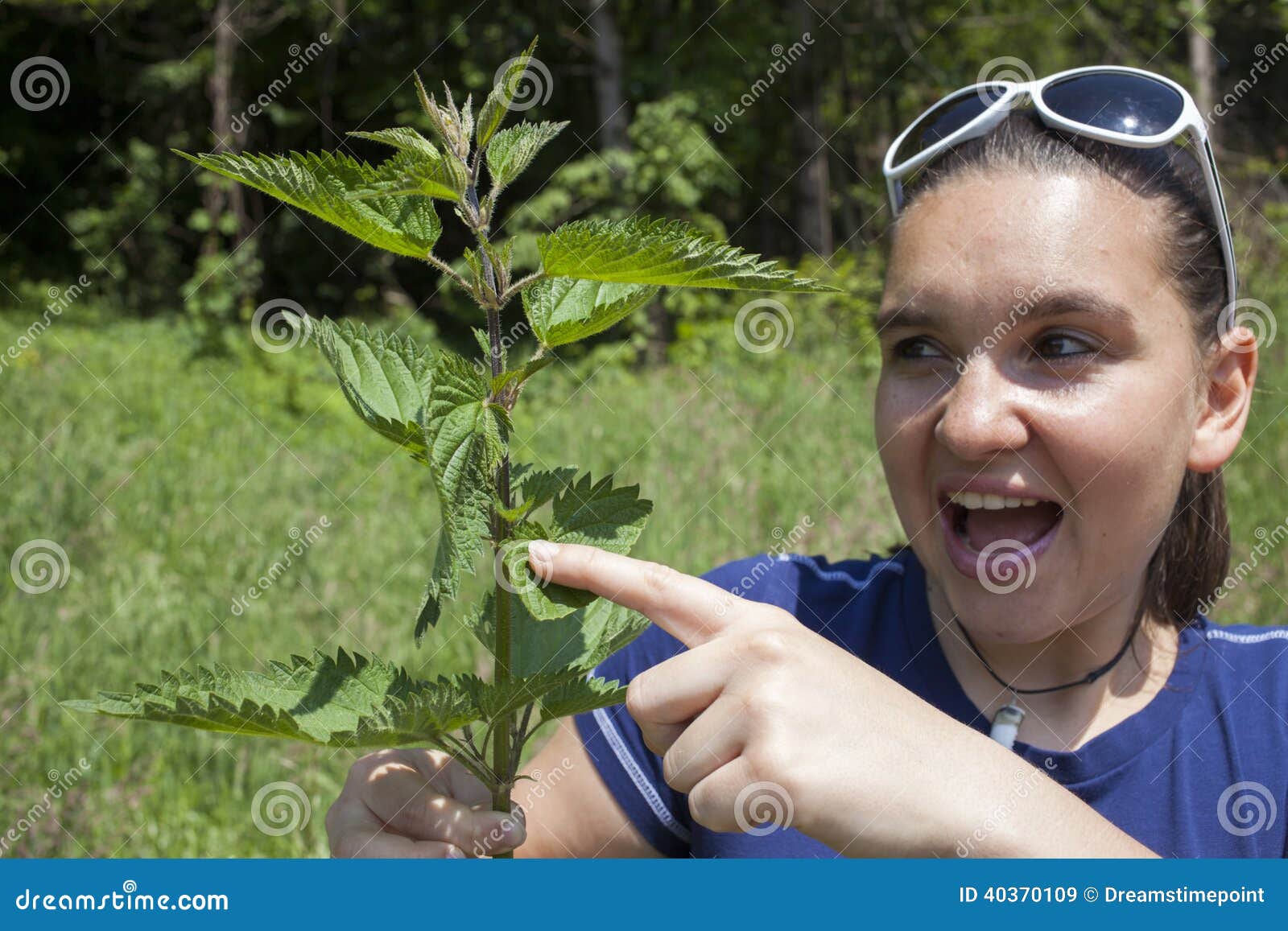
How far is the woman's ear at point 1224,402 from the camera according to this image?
174 centimetres

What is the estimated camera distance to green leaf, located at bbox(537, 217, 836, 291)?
917mm

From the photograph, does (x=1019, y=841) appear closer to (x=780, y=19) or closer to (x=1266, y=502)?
(x=1266, y=502)

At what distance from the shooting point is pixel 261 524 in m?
5.29

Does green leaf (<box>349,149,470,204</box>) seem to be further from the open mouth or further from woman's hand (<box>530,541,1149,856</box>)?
the open mouth

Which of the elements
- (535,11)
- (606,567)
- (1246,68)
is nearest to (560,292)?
(606,567)

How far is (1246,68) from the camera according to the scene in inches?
543

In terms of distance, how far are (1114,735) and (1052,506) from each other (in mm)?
374

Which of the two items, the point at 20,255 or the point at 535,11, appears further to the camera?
the point at 20,255

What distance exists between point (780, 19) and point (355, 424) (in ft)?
26.1
